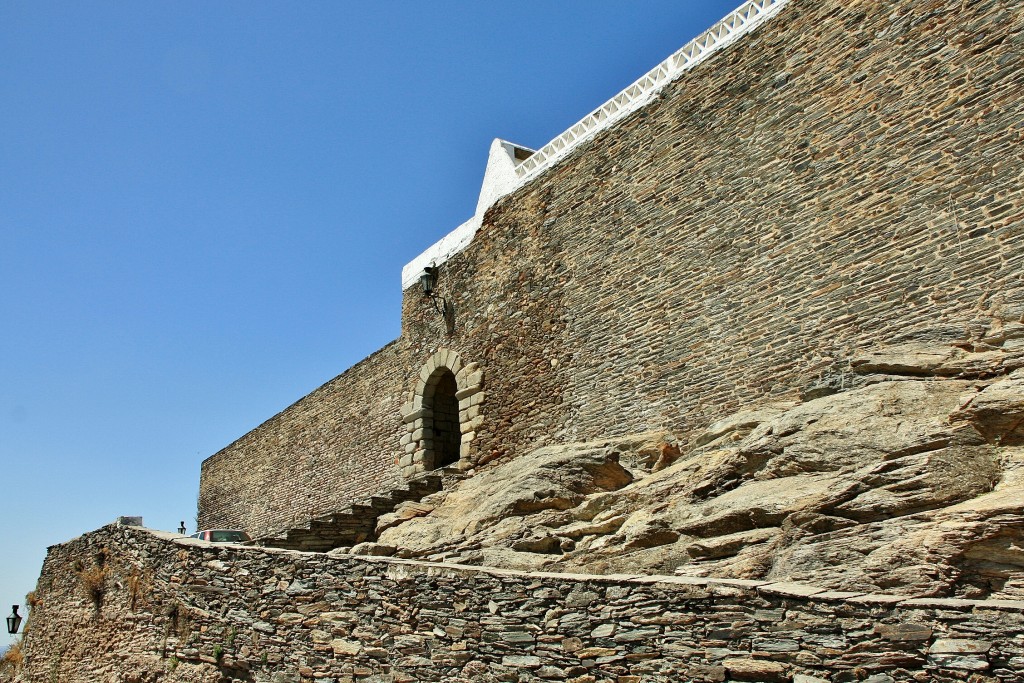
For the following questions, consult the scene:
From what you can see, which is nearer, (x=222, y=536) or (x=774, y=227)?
(x=774, y=227)

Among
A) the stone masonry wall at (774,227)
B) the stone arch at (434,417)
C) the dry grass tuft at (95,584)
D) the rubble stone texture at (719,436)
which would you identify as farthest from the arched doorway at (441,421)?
the dry grass tuft at (95,584)

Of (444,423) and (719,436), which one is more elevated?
(444,423)

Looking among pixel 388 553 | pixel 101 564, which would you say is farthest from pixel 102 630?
pixel 388 553

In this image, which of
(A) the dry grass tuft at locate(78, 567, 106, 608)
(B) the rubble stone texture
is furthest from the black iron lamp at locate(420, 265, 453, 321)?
(A) the dry grass tuft at locate(78, 567, 106, 608)

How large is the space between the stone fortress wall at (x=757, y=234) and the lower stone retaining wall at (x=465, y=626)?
3.49 metres

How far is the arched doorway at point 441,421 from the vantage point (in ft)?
44.3

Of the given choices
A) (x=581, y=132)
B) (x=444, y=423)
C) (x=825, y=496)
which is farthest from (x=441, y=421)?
(x=825, y=496)

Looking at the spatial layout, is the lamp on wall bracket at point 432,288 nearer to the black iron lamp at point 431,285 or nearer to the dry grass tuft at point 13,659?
the black iron lamp at point 431,285

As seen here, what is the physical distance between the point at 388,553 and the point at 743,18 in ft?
23.8

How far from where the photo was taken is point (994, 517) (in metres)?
4.70

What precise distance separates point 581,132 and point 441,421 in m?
5.44

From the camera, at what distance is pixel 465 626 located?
580 centimetres

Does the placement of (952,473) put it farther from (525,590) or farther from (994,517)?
(525,590)

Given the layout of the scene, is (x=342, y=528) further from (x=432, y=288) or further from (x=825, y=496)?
(x=825, y=496)
